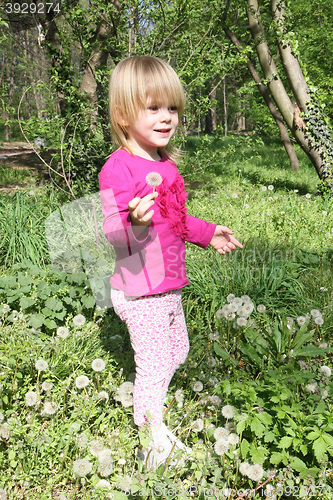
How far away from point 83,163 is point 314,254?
2.52 meters

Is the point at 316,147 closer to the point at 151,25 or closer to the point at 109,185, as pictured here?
the point at 151,25

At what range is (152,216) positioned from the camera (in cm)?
173

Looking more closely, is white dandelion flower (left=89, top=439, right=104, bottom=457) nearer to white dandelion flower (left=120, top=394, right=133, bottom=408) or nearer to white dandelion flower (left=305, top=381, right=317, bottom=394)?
white dandelion flower (left=120, top=394, right=133, bottom=408)

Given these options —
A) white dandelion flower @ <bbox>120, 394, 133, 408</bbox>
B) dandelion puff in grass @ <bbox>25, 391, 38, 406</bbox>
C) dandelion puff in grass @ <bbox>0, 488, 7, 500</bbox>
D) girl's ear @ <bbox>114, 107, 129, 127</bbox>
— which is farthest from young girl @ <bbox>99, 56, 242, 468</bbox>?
dandelion puff in grass @ <bbox>0, 488, 7, 500</bbox>

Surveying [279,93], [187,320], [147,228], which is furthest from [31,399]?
[279,93]

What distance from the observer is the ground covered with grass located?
5.51 feet

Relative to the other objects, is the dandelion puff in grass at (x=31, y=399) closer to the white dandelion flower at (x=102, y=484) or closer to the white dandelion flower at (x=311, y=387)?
the white dandelion flower at (x=102, y=484)

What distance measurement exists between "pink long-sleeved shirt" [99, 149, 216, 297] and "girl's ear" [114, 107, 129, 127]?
5.0 inches

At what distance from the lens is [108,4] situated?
3592 millimetres

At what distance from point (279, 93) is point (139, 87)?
5.45 m

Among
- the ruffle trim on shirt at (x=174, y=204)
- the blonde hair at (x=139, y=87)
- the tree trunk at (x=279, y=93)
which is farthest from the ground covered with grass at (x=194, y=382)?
the tree trunk at (x=279, y=93)

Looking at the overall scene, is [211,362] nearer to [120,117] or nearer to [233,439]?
[233,439]

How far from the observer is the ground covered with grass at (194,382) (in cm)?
168

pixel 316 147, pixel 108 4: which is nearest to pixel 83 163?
pixel 108 4
